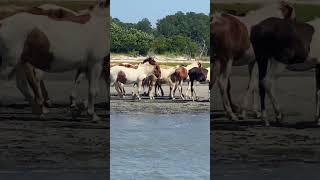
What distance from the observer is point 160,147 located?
9008 millimetres

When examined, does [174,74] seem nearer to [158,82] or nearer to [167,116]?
[158,82]

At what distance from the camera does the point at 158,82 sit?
14.7 m

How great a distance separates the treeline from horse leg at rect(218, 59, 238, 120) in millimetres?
9970

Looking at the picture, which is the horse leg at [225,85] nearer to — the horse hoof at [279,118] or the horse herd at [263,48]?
the horse herd at [263,48]

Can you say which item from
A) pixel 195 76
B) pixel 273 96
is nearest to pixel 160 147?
pixel 273 96

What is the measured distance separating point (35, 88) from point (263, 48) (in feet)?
7.98

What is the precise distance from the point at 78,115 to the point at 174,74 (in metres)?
8.60

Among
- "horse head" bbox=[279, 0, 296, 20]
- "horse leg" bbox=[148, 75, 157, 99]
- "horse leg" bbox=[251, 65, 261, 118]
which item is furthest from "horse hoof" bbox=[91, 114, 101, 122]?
"horse leg" bbox=[148, 75, 157, 99]

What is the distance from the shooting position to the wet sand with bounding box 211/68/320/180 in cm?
635

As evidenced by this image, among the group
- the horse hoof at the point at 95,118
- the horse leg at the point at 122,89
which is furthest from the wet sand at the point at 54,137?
the horse leg at the point at 122,89

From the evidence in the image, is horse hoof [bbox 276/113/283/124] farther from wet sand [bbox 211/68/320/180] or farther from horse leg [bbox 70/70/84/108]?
horse leg [bbox 70/70/84/108]

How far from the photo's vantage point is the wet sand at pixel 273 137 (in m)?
6.35

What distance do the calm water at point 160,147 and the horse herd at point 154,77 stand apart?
882 mm

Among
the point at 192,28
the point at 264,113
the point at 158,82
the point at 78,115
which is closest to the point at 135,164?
the point at 78,115
